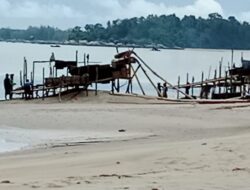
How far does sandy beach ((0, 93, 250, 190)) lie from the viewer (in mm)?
9953

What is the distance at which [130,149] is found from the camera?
15.5 meters

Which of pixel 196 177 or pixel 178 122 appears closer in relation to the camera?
pixel 196 177

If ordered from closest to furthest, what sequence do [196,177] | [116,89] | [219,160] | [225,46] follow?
[196,177] → [219,160] → [116,89] → [225,46]

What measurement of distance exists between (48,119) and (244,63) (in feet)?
96.9

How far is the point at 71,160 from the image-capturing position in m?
13.3

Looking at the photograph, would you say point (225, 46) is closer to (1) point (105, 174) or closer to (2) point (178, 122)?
(2) point (178, 122)

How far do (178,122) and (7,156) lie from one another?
34.5ft

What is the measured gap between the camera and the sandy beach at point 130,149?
9953 mm

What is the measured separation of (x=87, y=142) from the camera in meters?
18.0

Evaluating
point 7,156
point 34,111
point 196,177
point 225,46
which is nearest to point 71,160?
point 7,156

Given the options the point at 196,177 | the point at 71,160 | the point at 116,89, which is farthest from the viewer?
the point at 116,89

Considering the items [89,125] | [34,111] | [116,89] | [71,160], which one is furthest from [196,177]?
[116,89]

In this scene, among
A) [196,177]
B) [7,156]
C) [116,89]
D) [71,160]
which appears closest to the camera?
[196,177]

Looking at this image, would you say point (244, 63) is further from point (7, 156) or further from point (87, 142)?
point (7, 156)
